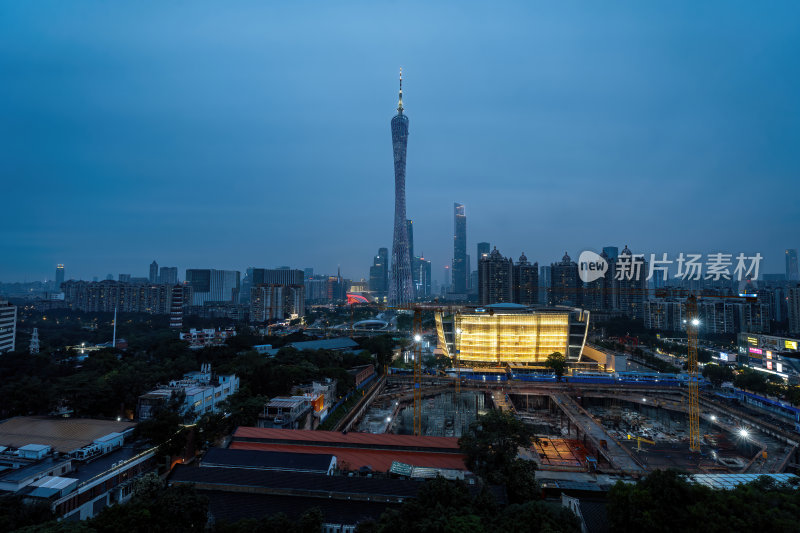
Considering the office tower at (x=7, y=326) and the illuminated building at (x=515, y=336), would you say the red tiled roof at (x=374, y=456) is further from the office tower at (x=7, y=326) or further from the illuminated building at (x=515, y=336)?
the office tower at (x=7, y=326)

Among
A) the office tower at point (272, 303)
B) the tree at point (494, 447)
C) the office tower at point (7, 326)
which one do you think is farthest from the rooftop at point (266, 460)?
the office tower at point (272, 303)

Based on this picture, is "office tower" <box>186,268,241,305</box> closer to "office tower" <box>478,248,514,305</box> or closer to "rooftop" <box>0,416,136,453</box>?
"office tower" <box>478,248,514,305</box>

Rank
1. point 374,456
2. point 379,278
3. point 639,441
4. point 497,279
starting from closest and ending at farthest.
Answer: point 374,456, point 639,441, point 497,279, point 379,278

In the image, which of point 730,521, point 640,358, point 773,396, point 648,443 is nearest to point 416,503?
point 730,521

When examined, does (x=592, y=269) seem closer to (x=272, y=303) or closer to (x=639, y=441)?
(x=639, y=441)

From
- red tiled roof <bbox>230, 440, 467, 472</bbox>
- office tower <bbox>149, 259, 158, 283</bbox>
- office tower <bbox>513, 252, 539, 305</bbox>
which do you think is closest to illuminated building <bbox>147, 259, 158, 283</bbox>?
office tower <bbox>149, 259, 158, 283</bbox>

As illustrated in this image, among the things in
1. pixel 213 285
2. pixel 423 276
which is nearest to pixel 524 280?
pixel 213 285
